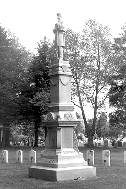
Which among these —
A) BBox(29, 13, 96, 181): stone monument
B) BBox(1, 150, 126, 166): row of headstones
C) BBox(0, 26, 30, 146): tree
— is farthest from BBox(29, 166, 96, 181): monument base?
BBox(0, 26, 30, 146): tree

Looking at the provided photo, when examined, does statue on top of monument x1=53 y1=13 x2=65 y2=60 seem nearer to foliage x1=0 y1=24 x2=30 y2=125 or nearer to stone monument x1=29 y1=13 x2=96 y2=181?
stone monument x1=29 y1=13 x2=96 y2=181

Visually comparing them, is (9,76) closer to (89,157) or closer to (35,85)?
(35,85)

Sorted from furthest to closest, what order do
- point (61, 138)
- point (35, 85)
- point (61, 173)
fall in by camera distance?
point (35, 85) → point (61, 138) → point (61, 173)

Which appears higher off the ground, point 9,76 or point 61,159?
point 9,76

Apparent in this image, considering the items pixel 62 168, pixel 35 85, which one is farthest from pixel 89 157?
pixel 35 85

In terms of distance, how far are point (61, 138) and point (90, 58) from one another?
2641 centimetres

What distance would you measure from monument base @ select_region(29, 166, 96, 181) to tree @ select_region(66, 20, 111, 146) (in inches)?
998

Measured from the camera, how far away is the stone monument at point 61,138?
14.2m

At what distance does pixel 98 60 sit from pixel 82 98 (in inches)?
179

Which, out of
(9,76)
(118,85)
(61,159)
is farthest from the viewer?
(9,76)

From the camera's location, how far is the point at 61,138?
571 inches

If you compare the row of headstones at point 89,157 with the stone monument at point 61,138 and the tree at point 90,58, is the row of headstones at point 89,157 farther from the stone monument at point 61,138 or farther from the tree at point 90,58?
the tree at point 90,58

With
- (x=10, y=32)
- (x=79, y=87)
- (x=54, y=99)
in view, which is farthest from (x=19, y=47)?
(x=54, y=99)

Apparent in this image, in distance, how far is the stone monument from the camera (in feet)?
46.6
